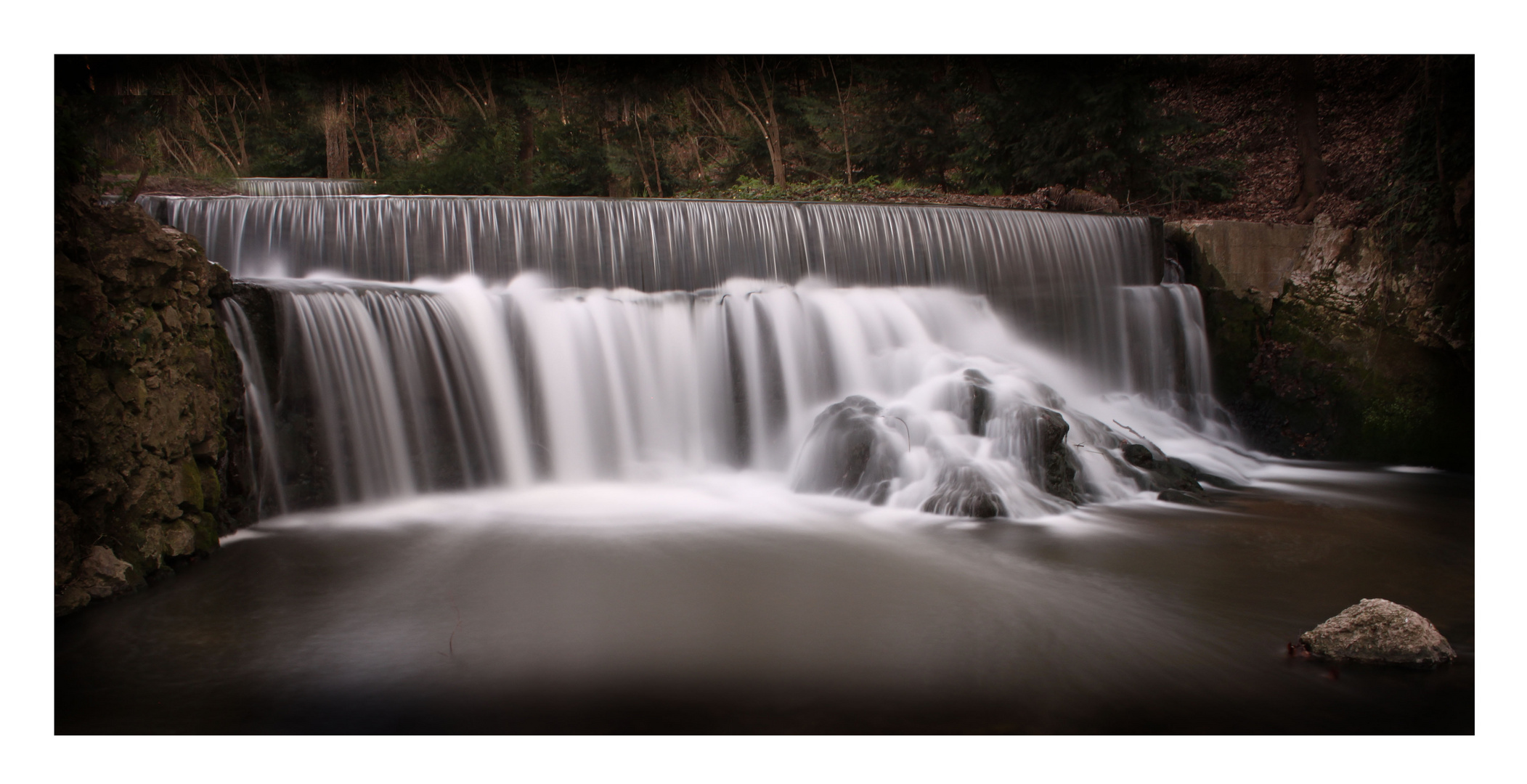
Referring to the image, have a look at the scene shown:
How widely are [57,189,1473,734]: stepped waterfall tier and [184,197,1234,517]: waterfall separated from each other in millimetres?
24

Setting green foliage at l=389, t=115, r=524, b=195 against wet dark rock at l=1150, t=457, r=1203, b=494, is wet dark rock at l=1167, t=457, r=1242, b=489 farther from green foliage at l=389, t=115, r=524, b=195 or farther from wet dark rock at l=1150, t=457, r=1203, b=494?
green foliage at l=389, t=115, r=524, b=195

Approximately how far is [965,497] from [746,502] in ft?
4.53

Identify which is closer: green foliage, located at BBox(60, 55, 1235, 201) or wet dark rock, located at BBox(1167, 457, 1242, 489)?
wet dark rock, located at BBox(1167, 457, 1242, 489)

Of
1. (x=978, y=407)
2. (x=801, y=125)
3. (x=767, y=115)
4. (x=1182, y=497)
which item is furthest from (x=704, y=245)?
(x=801, y=125)

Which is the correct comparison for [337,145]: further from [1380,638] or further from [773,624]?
[1380,638]

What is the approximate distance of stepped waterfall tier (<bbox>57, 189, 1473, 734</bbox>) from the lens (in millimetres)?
2918

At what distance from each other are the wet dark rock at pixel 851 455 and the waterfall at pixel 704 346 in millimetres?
16

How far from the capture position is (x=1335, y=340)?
7.57 metres

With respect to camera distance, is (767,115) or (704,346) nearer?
(704,346)

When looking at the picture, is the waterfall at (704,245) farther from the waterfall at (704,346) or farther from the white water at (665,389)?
the white water at (665,389)

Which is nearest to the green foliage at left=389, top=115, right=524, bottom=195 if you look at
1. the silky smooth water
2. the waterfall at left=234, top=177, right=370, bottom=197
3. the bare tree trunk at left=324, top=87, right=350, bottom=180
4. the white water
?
the waterfall at left=234, top=177, right=370, bottom=197

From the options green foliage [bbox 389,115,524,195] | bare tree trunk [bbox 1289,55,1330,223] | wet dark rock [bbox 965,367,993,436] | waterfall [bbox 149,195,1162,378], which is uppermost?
green foliage [bbox 389,115,524,195]

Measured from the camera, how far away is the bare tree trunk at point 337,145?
457 inches
